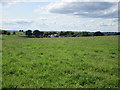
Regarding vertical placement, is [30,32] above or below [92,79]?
above

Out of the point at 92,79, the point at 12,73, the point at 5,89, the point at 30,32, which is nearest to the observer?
the point at 5,89

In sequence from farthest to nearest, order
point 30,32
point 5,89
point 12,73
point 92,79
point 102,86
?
point 30,32 → point 12,73 → point 92,79 → point 102,86 → point 5,89

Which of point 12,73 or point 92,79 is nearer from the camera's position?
point 92,79

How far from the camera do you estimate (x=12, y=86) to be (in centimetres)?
696

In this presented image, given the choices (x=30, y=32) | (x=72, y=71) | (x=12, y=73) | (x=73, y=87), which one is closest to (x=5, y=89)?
(x=12, y=73)

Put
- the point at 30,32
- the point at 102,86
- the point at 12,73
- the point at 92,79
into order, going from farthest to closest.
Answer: the point at 30,32, the point at 12,73, the point at 92,79, the point at 102,86

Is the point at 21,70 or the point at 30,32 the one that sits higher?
the point at 30,32

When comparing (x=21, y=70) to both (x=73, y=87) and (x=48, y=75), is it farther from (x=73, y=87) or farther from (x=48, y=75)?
(x=73, y=87)

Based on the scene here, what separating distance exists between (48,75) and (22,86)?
196 centimetres

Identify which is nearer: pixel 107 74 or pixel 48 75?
pixel 48 75

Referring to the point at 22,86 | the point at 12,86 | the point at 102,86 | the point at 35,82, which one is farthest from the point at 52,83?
the point at 102,86

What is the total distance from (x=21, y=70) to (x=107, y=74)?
19.2 feet

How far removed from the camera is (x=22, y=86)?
23.0ft

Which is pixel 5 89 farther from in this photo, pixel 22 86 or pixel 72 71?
pixel 72 71
